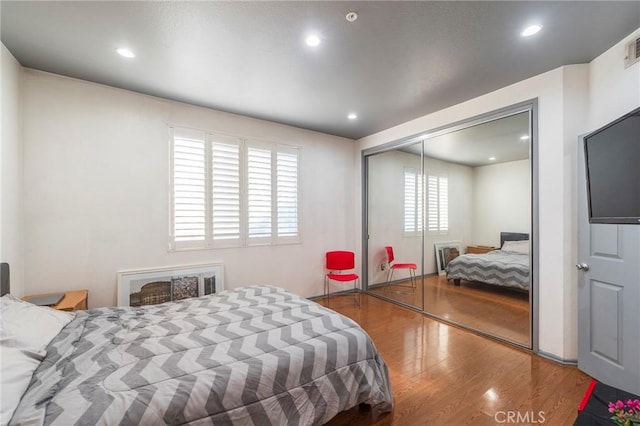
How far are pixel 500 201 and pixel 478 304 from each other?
1491mm

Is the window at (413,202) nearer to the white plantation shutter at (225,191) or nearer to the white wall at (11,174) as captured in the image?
the white plantation shutter at (225,191)

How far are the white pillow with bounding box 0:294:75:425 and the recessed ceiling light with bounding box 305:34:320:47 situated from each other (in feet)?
8.33

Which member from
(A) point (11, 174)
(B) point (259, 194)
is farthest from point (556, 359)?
(A) point (11, 174)

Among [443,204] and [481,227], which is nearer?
[481,227]

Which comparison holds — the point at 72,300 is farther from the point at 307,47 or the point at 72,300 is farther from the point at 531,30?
the point at 531,30

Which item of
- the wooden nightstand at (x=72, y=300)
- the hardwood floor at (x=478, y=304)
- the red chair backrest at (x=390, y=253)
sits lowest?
the hardwood floor at (x=478, y=304)

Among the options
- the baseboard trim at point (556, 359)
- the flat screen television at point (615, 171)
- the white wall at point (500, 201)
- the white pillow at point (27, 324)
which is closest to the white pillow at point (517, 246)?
the white wall at point (500, 201)

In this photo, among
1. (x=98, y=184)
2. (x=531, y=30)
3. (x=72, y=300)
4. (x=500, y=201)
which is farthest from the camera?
(x=500, y=201)

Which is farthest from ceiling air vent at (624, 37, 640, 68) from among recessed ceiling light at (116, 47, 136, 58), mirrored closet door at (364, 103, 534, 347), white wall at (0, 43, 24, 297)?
white wall at (0, 43, 24, 297)

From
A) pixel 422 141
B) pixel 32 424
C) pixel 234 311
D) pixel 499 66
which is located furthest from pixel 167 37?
pixel 422 141

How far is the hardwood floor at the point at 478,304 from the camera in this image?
2.95 meters

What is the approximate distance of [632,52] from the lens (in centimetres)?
201

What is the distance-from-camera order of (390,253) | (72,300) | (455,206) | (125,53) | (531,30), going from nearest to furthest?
(531,30) → (125,53) → (72,300) → (455,206) → (390,253)

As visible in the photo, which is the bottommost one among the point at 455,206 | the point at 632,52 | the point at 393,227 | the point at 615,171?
the point at 393,227
